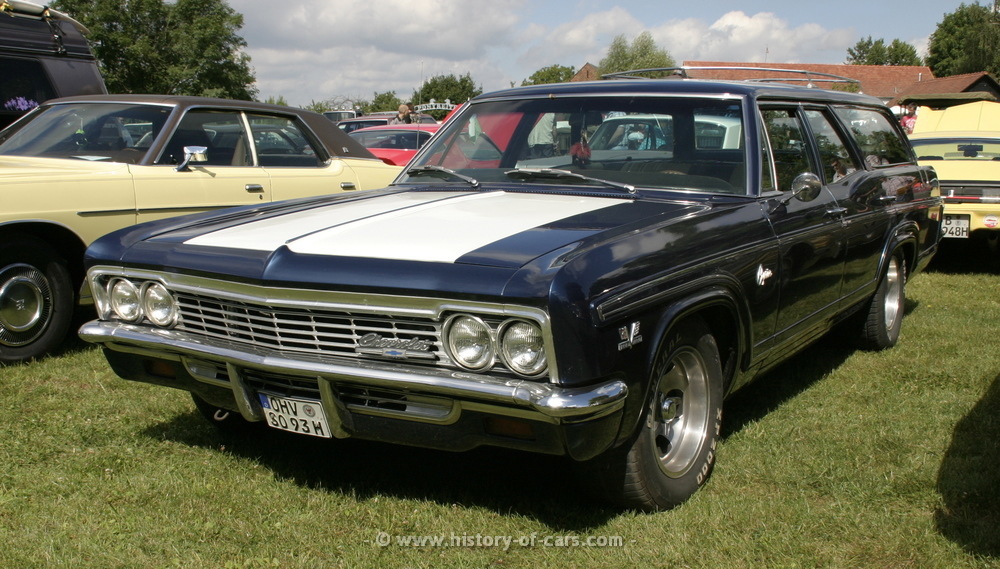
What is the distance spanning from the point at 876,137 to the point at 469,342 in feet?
13.0

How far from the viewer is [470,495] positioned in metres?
3.58

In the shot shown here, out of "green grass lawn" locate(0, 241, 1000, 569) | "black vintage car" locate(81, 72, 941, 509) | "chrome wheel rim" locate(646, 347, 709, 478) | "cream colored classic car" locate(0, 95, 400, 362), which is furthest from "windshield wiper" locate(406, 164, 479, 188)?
"cream colored classic car" locate(0, 95, 400, 362)

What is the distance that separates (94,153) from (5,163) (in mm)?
533

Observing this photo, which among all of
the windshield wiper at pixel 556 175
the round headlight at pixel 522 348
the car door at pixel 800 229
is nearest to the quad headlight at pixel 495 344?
the round headlight at pixel 522 348

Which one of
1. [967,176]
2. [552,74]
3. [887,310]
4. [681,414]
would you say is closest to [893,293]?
[887,310]

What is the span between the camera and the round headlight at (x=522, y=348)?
2.75 metres

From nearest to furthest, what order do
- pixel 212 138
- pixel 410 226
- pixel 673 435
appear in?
1. pixel 410 226
2. pixel 673 435
3. pixel 212 138

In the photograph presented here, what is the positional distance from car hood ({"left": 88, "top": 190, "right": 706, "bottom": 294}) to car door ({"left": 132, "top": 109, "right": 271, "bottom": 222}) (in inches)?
81.5

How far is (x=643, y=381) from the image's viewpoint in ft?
9.67

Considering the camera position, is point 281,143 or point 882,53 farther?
point 882,53

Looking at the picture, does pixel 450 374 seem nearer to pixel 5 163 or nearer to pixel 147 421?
pixel 147 421

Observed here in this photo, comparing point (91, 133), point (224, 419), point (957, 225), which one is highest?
point (91, 133)

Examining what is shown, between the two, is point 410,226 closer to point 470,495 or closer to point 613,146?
point 470,495

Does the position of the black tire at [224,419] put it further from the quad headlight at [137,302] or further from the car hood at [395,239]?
the car hood at [395,239]
